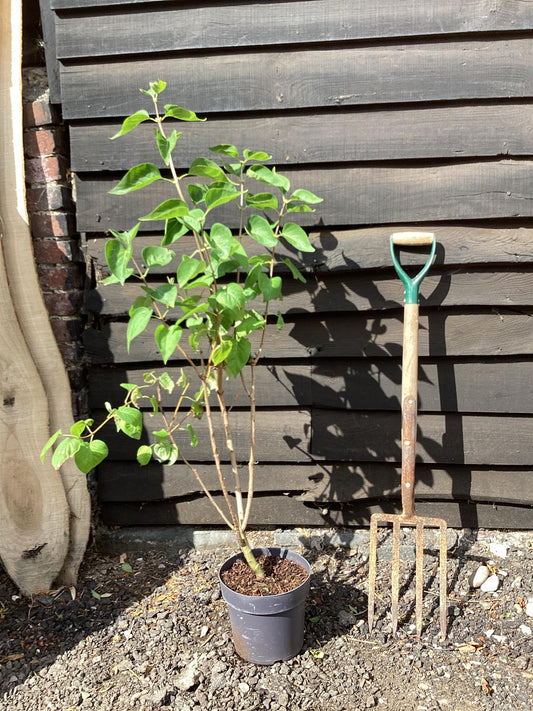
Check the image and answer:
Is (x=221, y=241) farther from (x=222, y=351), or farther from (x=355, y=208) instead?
(x=355, y=208)

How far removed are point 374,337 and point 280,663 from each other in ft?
3.78

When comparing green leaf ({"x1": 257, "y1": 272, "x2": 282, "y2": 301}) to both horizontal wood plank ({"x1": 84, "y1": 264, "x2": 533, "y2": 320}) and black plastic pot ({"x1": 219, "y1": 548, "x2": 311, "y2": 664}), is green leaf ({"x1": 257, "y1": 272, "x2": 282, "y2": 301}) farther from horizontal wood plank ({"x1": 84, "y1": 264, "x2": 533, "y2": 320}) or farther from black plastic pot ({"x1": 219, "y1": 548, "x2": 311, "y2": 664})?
black plastic pot ({"x1": 219, "y1": 548, "x2": 311, "y2": 664})

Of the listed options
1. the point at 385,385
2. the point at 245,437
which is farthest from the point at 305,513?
the point at 385,385

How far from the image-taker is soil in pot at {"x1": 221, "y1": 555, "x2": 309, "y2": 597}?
1.80 metres

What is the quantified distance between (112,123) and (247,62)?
1.75 feet

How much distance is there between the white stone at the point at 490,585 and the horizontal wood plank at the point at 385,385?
1.99 feet

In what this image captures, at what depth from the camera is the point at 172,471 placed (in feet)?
7.72

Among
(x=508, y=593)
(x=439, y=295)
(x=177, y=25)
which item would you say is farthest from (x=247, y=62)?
(x=508, y=593)

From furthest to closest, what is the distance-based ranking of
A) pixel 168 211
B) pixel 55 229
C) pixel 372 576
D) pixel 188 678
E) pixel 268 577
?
pixel 55 229
pixel 372 576
pixel 268 577
pixel 188 678
pixel 168 211

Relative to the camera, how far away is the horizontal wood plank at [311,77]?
77.5 inches

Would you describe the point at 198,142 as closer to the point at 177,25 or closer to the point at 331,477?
the point at 177,25

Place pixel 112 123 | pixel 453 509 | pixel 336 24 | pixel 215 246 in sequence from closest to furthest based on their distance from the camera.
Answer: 1. pixel 215 246
2. pixel 336 24
3. pixel 112 123
4. pixel 453 509

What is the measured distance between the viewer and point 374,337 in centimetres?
218

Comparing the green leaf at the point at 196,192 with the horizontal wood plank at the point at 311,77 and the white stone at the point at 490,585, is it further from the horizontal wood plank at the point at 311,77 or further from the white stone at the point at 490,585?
the white stone at the point at 490,585
